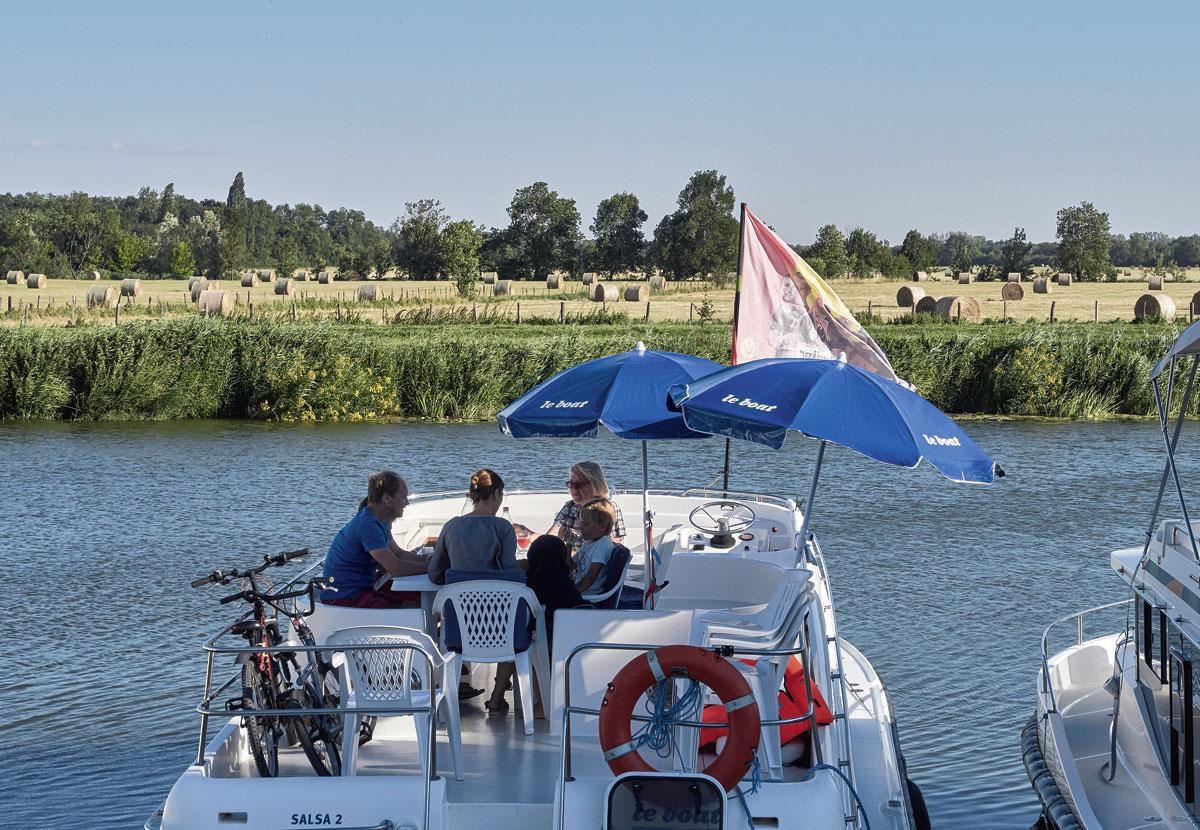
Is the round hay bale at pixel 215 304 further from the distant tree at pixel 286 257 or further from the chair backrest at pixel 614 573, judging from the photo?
the distant tree at pixel 286 257

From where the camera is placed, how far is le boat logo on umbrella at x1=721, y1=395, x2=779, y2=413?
8.09 metres

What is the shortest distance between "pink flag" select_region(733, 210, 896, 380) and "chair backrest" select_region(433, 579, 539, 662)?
5.44 meters

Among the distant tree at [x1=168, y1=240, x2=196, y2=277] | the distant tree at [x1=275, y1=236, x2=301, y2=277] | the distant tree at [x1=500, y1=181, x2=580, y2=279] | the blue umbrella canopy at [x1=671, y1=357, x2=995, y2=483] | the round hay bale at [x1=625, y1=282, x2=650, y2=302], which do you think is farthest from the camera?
the distant tree at [x1=275, y1=236, x2=301, y2=277]

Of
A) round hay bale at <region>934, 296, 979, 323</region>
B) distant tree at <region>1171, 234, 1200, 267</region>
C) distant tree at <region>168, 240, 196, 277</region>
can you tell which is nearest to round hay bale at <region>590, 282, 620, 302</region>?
round hay bale at <region>934, 296, 979, 323</region>

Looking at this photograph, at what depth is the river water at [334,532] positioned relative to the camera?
444 inches

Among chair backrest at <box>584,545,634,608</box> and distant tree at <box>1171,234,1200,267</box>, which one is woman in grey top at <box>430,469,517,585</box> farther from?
distant tree at <box>1171,234,1200,267</box>

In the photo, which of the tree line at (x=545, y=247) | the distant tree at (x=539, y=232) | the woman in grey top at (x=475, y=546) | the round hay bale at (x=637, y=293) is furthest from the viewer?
the distant tree at (x=539, y=232)

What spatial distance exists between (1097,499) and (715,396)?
1618 centimetres

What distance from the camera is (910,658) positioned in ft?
45.4

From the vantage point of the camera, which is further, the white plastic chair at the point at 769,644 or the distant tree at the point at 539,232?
the distant tree at the point at 539,232

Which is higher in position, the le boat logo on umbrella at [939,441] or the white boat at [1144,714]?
the le boat logo on umbrella at [939,441]

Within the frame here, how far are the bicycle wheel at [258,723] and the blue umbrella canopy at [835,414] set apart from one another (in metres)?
2.94

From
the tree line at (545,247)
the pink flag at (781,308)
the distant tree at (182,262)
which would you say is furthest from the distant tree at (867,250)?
the pink flag at (781,308)

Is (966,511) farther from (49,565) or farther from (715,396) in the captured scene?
(715,396)
